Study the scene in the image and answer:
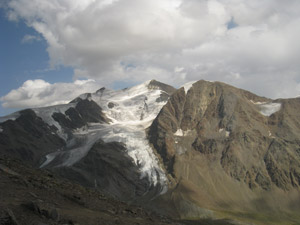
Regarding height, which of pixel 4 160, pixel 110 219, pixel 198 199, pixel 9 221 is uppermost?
pixel 4 160

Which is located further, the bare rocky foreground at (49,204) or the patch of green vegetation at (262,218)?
the patch of green vegetation at (262,218)

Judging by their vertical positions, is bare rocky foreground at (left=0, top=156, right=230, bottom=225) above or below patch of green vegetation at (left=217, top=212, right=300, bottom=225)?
above

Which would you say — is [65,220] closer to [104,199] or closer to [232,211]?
[104,199]

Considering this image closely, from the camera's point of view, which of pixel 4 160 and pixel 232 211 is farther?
pixel 232 211

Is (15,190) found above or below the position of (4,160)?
below

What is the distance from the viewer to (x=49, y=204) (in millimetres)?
23188

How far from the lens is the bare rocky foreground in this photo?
20766 mm

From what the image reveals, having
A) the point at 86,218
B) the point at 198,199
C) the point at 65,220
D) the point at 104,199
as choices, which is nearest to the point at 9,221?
the point at 65,220

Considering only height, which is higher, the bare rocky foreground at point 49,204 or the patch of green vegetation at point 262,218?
the bare rocky foreground at point 49,204

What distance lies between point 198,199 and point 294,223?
5220cm

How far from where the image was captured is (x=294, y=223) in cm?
18750

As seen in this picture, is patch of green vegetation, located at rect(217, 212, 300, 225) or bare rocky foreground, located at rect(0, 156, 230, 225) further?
patch of green vegetation, located at rect(217, 212, 300, 225)

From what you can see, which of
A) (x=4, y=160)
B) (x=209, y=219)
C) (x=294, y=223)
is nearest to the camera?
(x=4, y=160)

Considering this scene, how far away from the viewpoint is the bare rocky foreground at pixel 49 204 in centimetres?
2077
